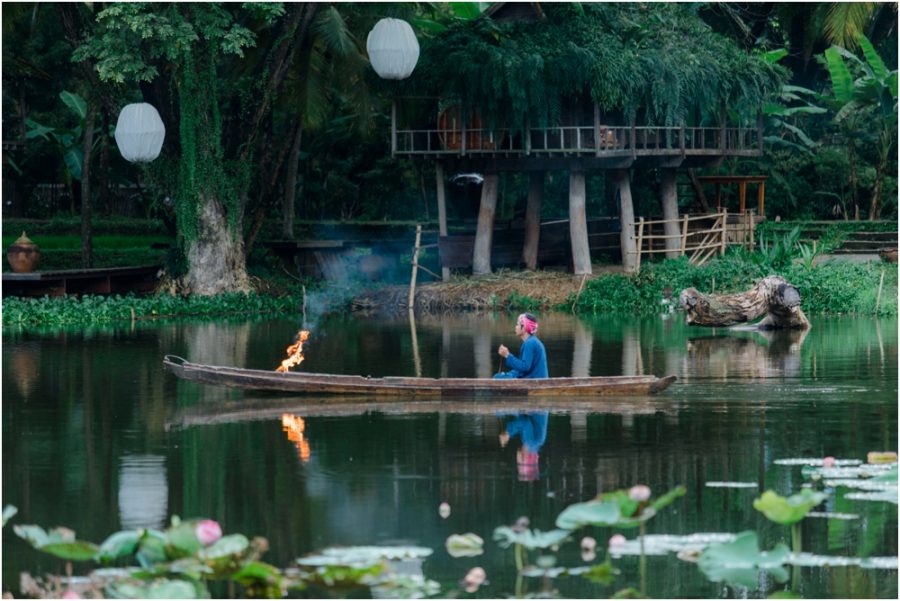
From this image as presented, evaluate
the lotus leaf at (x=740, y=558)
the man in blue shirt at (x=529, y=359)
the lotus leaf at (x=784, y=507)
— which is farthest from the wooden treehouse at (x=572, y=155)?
the lotus leaf at (x=784, y=507)

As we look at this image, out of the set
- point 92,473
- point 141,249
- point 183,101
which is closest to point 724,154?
point 183,101

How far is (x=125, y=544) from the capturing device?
9.52 meters

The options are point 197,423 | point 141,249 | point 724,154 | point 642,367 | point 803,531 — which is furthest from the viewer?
point 141,249

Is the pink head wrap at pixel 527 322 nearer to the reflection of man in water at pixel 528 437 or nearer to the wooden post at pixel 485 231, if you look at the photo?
the reflection of man in water at pixel 528 437

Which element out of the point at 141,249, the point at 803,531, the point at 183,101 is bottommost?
the point at 803,531

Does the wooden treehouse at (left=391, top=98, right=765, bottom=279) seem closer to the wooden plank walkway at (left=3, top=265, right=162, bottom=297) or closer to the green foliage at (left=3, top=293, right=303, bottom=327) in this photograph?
the green foliage at (left=3, top=293, right=303, bottom=327)

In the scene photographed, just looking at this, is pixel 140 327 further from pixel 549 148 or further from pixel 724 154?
pixel 724 154

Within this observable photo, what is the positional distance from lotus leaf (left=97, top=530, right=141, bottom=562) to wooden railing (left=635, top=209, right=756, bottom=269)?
2443 centimetres

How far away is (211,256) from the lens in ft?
107

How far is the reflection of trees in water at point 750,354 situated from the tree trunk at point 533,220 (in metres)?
8.65

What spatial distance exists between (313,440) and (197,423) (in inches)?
73.7

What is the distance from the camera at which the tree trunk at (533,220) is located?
115ft

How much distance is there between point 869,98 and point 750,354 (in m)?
14.4

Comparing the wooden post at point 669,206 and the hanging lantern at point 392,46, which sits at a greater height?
the hanging lantern at point 392,46
